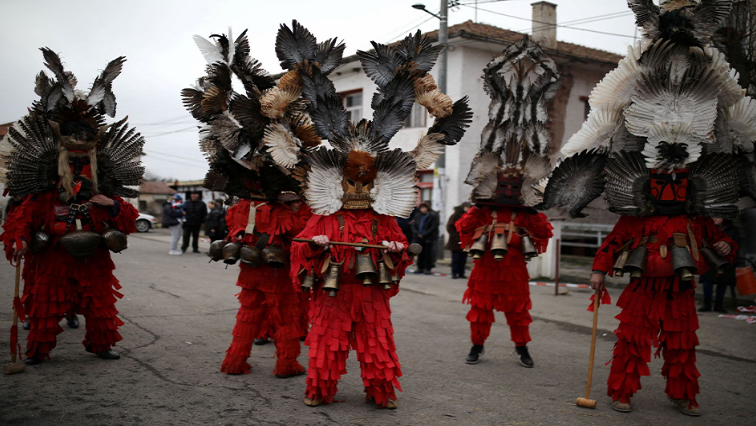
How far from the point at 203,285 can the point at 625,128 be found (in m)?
7.89

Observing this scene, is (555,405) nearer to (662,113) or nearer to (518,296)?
(518,296)

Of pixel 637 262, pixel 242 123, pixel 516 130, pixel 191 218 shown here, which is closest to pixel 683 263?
pixel 637 262

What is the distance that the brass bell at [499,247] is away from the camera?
5801mm

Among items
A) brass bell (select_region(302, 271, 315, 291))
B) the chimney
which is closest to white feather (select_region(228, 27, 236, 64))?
brass bell (select_region(302, 271, 315, 291))

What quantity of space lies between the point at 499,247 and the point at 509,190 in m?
0.62

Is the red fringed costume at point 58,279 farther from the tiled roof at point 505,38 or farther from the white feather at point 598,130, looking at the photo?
the tiled roof at point 505,38

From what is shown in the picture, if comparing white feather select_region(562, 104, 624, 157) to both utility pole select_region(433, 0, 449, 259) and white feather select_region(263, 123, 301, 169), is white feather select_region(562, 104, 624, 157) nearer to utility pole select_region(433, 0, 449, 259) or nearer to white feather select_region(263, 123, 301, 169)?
white feather select_region(263, 123, 301, 169)

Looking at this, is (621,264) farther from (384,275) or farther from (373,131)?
(373,131)

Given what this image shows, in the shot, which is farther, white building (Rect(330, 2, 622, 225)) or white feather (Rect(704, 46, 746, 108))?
white building (Rect(330, 2, 622, 225))

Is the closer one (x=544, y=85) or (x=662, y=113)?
(x=662, y=113)

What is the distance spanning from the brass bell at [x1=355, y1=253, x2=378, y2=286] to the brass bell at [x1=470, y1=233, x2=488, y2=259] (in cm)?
186

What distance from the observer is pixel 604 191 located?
493 cm

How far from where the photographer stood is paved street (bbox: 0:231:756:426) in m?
4.25

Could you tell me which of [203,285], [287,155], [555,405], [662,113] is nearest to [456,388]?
[555,405]
